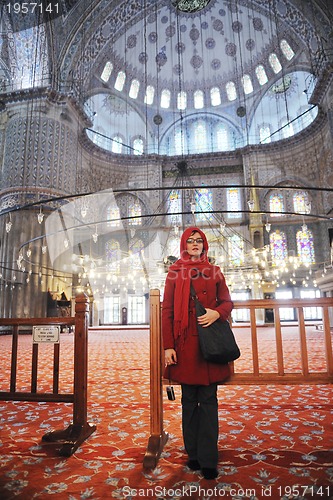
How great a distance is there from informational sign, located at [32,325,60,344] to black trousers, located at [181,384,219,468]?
3.49 feet

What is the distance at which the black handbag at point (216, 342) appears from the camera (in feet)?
5.49

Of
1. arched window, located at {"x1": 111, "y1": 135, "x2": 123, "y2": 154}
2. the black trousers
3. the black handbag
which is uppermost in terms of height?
arched window, located at {"x1": 111, "y1": 135, "x2": 123, "y2": 154}

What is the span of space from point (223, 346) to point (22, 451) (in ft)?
4.61

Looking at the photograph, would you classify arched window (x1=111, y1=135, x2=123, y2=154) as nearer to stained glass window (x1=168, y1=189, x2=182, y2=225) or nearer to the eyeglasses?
stained glass window (x1=168, y1=189, x2=182, y2=225)

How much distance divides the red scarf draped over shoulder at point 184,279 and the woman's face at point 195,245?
0.8 inches

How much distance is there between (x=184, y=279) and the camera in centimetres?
186

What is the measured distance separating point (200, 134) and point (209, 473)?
22261 mm

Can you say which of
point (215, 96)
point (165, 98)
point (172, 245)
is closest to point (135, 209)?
point (172, 245)

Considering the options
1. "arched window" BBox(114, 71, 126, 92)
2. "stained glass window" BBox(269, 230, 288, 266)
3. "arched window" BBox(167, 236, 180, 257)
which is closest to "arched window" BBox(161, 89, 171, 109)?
"arched window" BBox(114, 71, 126, 92)

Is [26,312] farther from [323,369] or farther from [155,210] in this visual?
[323,369]

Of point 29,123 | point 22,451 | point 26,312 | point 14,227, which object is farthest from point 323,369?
point 29,123

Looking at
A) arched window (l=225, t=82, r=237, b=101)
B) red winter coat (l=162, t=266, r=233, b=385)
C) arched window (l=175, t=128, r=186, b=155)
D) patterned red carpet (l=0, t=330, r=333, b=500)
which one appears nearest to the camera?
patterned red carpet (l=0, t=330, r=333, b=500)

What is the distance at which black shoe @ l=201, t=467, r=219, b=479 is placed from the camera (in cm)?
158

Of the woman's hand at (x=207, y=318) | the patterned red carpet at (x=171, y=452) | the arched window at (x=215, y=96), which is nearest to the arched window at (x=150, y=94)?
the arched window at (x=215, y=96)
